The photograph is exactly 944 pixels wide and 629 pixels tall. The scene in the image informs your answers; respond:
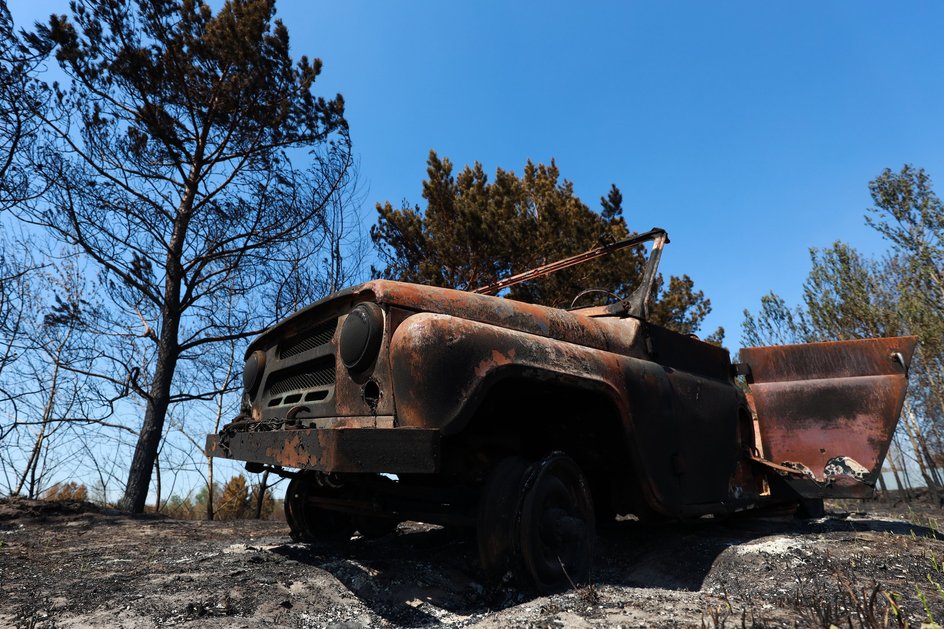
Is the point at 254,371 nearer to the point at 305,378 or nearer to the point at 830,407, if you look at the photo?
the point at 305,378

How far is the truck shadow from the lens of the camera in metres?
2.47

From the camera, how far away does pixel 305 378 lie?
296cm

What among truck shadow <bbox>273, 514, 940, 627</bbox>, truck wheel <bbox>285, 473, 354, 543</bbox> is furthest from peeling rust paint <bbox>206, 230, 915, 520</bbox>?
truck wheel <bbox>285, 473, 354, 543</bbox>

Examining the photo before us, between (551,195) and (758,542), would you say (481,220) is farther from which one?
(758,542)

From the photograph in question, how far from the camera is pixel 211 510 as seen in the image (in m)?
10.2

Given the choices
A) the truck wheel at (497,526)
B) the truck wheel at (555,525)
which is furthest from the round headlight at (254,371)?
the truck wheel at (555,525)

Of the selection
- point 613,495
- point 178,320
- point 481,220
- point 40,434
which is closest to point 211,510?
point 40,434

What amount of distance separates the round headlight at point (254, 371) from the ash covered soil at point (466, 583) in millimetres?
995

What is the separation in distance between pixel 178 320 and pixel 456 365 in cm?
757

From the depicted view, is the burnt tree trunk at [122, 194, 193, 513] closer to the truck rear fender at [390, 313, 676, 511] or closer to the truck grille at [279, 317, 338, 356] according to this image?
the truck grille at [279, 317, 338, 356]

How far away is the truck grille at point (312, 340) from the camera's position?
2.80 metres

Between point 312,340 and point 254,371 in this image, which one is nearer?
point 312,340

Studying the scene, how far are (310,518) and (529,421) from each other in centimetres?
191

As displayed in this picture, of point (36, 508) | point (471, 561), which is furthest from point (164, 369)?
point (471, 561)
